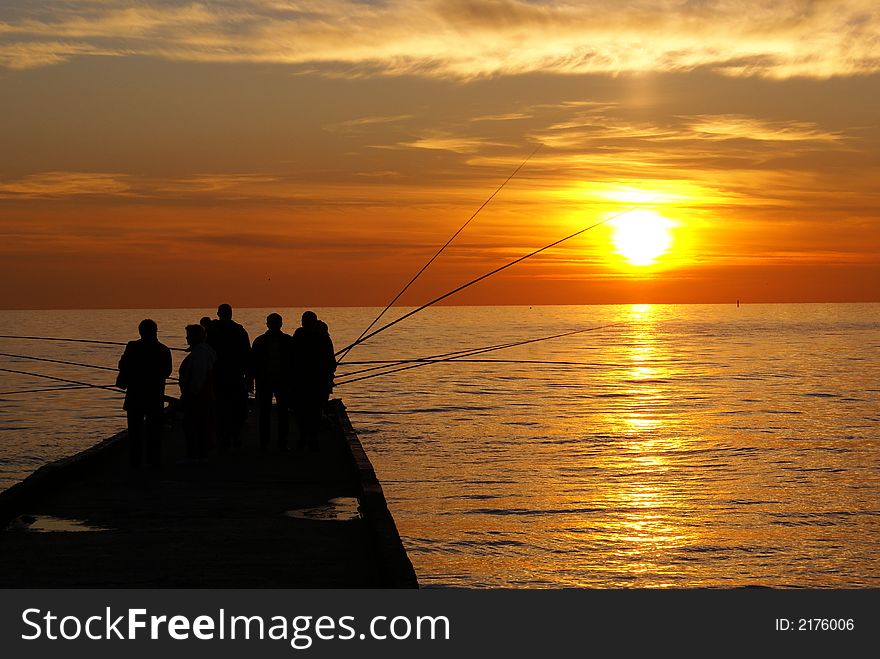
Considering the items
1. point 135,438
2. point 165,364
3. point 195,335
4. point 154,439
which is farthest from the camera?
point 154,439

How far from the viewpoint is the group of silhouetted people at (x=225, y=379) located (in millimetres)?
13445

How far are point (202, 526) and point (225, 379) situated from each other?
4857 millimetres

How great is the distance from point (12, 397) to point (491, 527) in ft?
110

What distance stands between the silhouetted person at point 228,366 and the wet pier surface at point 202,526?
846mm

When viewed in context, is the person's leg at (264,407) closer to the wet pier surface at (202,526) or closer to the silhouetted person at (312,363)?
the silhouetted person at (312,363)

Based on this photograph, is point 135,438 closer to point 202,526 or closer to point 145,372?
point 145,372

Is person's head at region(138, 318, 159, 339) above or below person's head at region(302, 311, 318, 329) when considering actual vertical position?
below

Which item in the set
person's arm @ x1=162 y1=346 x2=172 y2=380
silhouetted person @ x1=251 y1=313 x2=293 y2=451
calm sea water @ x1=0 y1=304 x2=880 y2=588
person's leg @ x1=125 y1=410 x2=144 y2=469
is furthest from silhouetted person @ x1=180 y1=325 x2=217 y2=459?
calm sea water @ x1=0 y1=304 x2=880 y2=588

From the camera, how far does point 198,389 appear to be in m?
14.1

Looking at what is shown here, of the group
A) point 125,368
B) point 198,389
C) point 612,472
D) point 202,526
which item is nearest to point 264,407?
point 198,389

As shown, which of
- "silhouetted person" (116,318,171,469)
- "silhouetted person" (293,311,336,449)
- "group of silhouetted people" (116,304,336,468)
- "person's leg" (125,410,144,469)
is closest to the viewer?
"silhouetted person" (116,318,171,469)

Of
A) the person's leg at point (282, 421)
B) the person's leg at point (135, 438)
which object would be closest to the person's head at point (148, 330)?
the person's leg at point (135, 438)

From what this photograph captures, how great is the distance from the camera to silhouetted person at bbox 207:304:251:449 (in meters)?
15.0

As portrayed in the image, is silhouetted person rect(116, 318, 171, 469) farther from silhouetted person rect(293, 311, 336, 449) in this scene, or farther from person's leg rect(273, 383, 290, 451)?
person's leg rect(273, 383, 290, 451)
